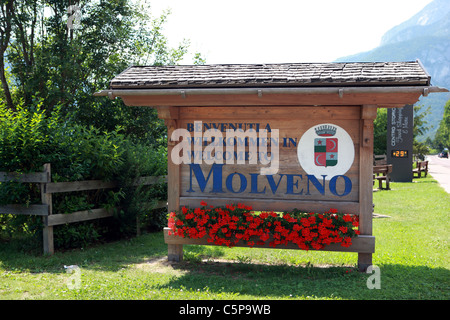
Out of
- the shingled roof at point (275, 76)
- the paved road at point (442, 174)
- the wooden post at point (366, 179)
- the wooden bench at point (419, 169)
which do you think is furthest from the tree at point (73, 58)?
the wooden bench at point (419, 169)

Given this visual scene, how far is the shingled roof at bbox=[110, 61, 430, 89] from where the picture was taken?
6305mm

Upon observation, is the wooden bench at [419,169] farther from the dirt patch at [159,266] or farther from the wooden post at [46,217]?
the wooden post at [46,217]

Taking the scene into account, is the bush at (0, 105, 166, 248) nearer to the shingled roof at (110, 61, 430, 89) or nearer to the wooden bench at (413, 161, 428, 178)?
the shingled roof at (110, 61, 430, 89)

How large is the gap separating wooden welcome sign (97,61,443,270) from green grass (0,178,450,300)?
55 cm

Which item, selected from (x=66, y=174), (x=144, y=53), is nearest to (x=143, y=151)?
(x=66, y=174)

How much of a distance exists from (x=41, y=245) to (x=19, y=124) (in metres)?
2.20

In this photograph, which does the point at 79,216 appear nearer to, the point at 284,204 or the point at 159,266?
the point at 159,266

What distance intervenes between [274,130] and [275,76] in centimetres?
90

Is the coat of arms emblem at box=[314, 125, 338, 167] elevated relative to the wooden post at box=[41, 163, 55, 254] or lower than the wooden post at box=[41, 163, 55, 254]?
elevated

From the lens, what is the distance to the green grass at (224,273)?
5734 millimetres

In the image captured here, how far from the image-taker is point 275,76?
6.65 metres

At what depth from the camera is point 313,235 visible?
6590 millimetres

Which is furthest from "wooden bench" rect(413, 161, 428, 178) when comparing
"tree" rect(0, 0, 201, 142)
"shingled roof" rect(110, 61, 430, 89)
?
"shingled roof" rect(110, 61, 430, 89)

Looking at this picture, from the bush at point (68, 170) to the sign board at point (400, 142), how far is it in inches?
758
